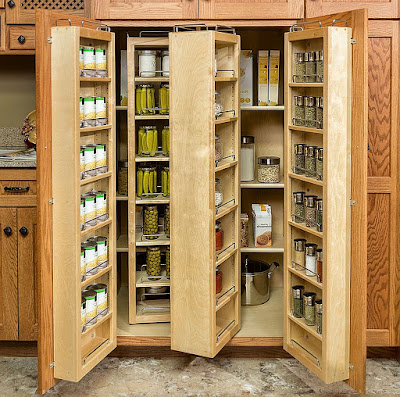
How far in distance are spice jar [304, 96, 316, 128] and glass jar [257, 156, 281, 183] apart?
0.66 m

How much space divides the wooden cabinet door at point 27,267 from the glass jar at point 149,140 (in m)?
0.65

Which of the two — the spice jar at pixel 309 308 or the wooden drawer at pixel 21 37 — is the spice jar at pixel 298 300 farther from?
the wooden drawer at pixel 21 37

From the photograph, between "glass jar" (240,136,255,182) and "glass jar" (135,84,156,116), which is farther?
"glass jar" (240,136,255,182)

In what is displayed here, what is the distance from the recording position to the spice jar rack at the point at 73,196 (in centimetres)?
307

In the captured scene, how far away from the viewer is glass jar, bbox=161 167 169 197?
3857 millimetres

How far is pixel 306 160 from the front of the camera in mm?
3422

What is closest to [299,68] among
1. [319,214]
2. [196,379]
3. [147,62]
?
[319,214]

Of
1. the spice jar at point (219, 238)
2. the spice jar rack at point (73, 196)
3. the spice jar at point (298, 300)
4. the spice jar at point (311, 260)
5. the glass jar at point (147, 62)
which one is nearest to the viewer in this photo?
the spice jar rack at point (73, 196)

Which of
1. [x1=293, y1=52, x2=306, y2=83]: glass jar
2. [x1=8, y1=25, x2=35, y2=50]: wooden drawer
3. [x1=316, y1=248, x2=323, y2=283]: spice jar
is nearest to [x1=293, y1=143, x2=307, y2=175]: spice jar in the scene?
[x1=293, y1=52, x2=306, y2=83]: glass jar

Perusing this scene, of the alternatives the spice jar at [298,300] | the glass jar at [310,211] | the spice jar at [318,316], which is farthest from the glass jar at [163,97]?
the spice jar at [318,316]

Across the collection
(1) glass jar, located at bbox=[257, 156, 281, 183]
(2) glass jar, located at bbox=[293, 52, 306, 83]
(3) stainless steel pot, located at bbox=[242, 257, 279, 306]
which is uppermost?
(2) glass jar, located at bbox=[293, 52, 306, 83]

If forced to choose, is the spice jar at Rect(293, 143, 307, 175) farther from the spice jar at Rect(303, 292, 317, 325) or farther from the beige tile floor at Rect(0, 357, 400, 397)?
the beige tile floor at Rect(0, 357, 400, 397)

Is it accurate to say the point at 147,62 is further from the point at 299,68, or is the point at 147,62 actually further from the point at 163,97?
the point at 299,68

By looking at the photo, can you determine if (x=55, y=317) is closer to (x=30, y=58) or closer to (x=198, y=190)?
(x=198, y=190)
